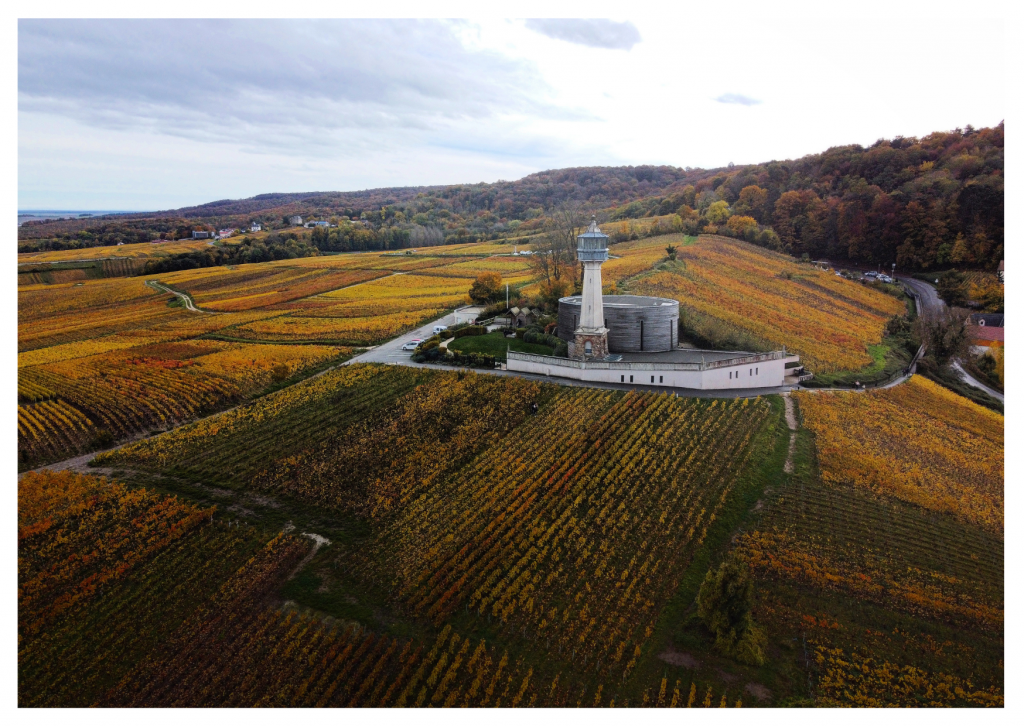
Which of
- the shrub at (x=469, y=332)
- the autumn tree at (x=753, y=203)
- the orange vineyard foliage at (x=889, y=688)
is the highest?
the autumn tree at (x=753, y=203)

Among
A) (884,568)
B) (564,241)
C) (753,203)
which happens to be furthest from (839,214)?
(884,568)

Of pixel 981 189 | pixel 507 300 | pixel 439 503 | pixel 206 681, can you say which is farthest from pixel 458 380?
pixel 981 189

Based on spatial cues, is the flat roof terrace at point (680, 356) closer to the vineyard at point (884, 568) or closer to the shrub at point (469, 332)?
the vineyard at point (884, 568)

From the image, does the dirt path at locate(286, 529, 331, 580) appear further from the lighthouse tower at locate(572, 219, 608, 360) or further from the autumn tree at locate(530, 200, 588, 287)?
the autumn tree at locate(530, 200, 588, 287)

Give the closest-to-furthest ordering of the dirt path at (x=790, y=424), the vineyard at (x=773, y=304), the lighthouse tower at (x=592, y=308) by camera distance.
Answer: the dirt path at (x=790, y=424), the lighthouse tower at (x=592, y=308), the vineyard at (x=773, y=304)

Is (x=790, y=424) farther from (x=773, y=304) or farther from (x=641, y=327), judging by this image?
(x=773, y=304)

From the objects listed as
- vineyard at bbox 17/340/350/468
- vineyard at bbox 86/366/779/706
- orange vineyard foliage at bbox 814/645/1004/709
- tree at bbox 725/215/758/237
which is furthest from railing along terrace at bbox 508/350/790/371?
tree at bbox 725/215/758/237

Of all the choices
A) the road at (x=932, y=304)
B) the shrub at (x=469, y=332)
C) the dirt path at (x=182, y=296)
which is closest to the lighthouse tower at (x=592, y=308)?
the shrub at (x=469, y=332)
